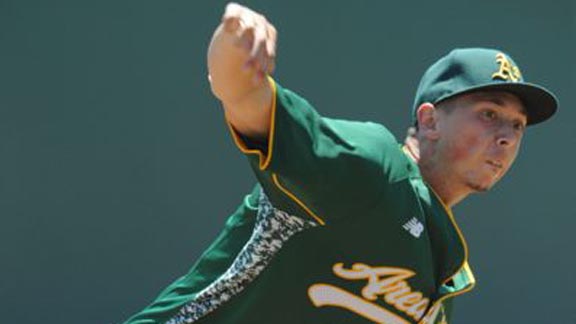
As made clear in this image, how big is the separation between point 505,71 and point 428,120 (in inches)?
8.2

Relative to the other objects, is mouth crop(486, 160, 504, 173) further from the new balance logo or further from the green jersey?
the new balance logo

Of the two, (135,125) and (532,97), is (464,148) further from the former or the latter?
(135,125)

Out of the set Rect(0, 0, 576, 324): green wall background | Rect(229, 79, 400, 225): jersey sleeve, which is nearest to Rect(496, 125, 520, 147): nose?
Rect(229, 79, 400, 225): jersey sleeve

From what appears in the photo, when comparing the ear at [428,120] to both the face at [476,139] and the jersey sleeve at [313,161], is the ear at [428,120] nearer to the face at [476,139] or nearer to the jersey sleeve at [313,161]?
the face at [476,139]

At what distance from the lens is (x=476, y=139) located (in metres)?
1.94

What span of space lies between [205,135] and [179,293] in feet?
9.61

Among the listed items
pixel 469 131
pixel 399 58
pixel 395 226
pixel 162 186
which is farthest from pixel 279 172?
pixel 399 58

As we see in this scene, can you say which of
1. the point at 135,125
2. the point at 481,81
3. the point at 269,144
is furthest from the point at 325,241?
the point at 135,125

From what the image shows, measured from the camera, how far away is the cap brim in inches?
76.7

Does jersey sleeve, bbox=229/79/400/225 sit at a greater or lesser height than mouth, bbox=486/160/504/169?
greater

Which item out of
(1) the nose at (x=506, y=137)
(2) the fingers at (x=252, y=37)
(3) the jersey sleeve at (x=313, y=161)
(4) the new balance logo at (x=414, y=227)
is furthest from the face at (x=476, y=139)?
(2) the fingers at (x=252, y=37)

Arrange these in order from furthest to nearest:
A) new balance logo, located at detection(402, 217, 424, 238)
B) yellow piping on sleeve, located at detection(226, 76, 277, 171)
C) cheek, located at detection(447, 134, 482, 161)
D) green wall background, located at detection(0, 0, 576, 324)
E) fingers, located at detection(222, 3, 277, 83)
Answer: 1. green wall background, located at detection(0, 0, 576, 324)
2. cheek, located at detection(447, 134, 482, 161)
3. new balance logo, located at detection(402, 217, 424, 238)
4. yellow piping on sleeve, located at detection(226, 76, 277, 171)
5. fingers, located at detection(222, 3, 277, 83)

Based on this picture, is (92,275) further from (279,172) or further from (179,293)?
(279,172)

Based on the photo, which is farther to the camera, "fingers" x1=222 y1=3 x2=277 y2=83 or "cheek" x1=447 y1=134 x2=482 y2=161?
"cheek" x1=447 y1=134 x2=482 y2=161
